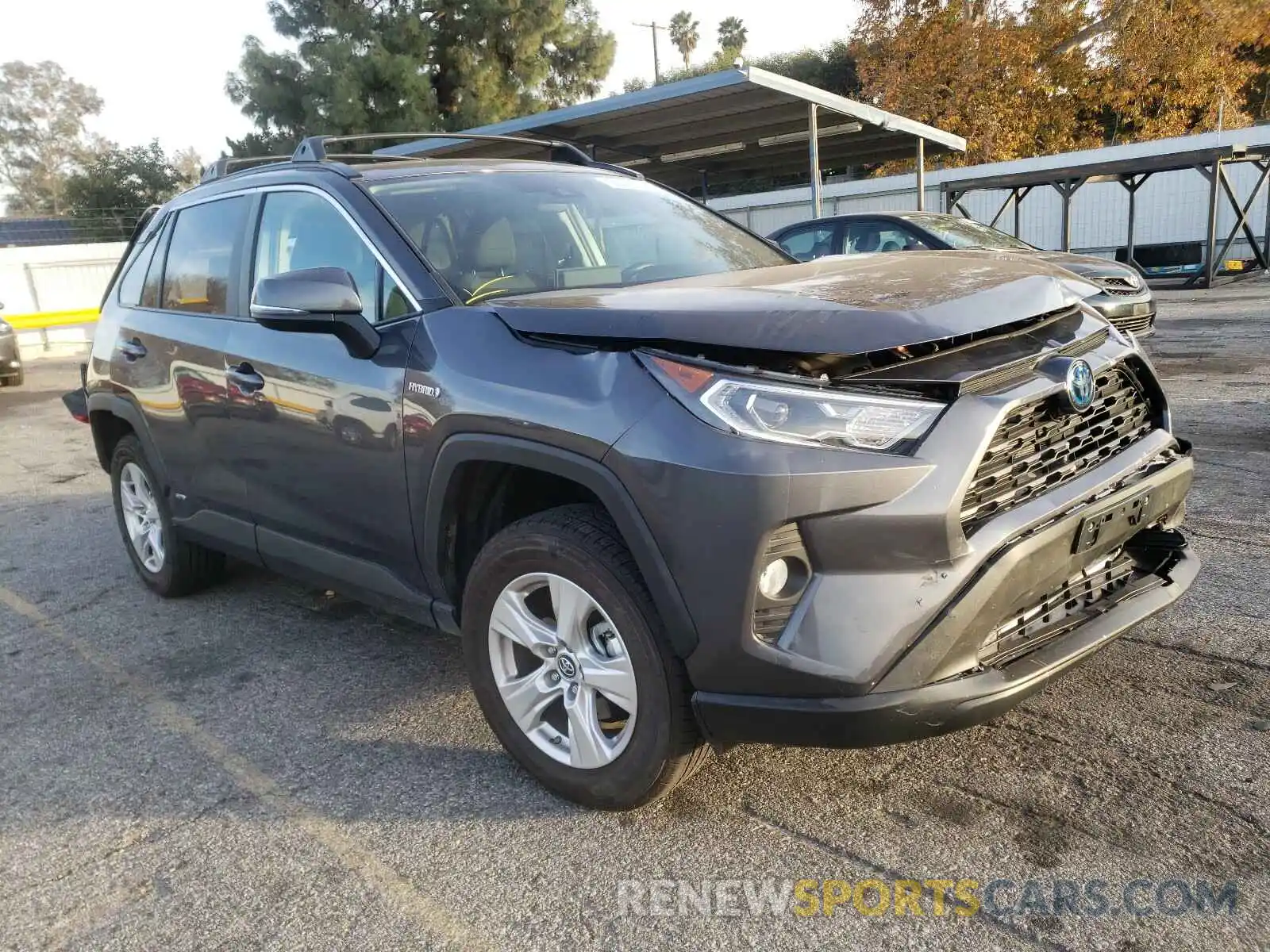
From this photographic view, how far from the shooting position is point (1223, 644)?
11.1ft

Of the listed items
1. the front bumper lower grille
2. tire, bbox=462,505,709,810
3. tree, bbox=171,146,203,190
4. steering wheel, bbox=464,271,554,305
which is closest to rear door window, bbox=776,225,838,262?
the front bumper lower grille

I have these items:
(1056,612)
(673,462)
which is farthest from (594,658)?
(1056,612)

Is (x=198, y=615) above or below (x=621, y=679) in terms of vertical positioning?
below

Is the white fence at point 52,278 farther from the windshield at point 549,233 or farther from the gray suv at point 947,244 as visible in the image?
the windshield at point 549,233

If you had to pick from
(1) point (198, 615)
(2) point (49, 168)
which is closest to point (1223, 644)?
(1) point (198, 615)

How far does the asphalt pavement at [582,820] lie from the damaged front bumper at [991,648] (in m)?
0.40

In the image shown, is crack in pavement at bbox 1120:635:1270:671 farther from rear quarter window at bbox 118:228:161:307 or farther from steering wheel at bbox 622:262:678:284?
rear quarter window at bbox 118:228:161:307

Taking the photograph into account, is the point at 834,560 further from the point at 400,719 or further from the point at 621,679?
the point at 400,719

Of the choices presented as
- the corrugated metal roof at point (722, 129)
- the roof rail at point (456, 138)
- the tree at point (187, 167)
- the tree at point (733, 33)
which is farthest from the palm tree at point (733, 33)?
the roof rail at point (456, 138)

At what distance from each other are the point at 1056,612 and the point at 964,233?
7340 mm

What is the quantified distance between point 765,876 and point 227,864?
4.58 ft

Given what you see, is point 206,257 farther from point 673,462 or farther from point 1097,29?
point 1097,29

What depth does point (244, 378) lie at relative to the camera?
360 cm

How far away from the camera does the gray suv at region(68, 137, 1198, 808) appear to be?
7.09ft
